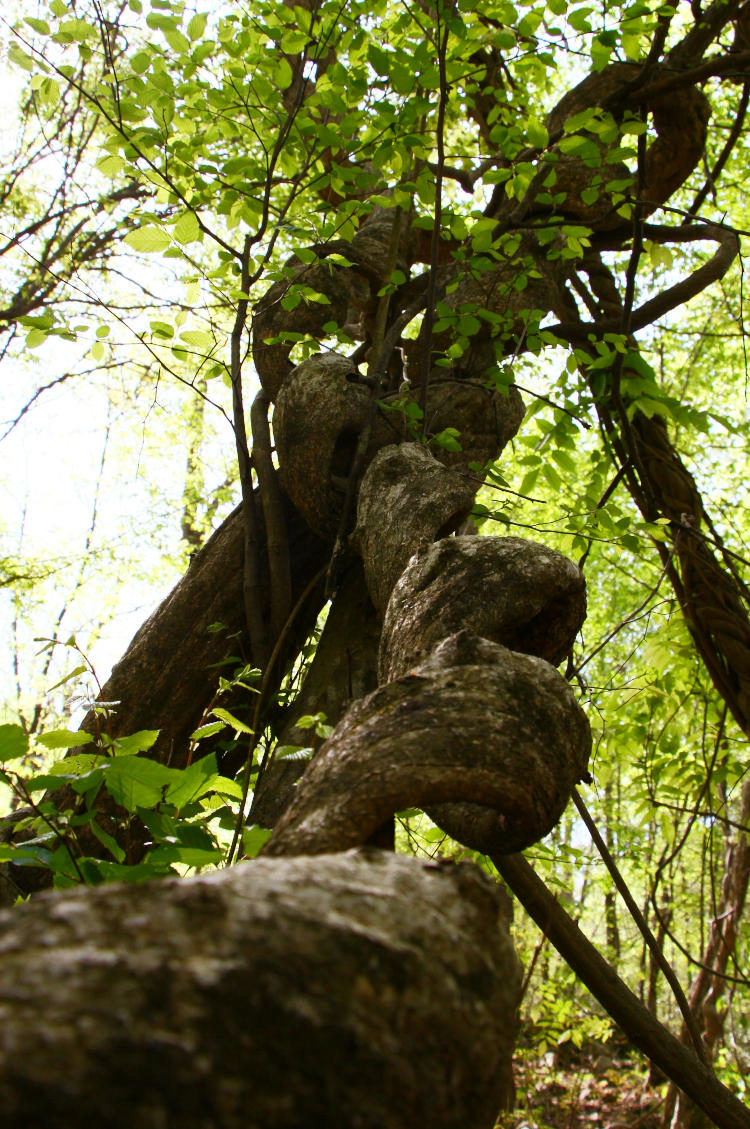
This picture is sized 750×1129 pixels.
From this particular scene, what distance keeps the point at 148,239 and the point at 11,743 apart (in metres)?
1.69

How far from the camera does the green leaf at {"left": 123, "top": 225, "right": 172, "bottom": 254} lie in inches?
92.9

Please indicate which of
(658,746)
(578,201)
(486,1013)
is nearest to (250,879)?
(486,1013)

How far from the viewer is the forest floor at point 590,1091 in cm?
678

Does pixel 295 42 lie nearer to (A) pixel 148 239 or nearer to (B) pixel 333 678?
(A) pixel 148 239

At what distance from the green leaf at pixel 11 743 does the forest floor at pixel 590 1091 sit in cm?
574

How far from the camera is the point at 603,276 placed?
445 centimetres

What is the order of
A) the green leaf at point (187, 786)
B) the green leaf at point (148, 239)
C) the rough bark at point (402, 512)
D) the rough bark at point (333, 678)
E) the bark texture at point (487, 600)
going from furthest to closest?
the rough bark at point (333, 678) → the green leaf at point (148, 239) → the rough bark at point (402, 512) → the bark texture at point (487, 600) → the green leaf at point (187, 786)

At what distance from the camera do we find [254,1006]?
55 cm

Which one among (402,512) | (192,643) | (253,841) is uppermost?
(402,512)

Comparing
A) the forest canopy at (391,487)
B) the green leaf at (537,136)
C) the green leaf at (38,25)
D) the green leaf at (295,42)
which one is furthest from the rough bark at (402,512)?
the green leaf at (38,25)

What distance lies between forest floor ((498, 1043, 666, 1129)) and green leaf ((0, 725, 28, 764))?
18.8 ft

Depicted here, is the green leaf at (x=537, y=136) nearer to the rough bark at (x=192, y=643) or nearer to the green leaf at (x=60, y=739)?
the rough bark at (x=192, y=643)

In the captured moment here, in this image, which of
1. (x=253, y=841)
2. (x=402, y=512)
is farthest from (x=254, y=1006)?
(x=402, y=512)

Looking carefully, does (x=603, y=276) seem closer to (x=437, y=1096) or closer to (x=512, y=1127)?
(x=437, y=1096)
